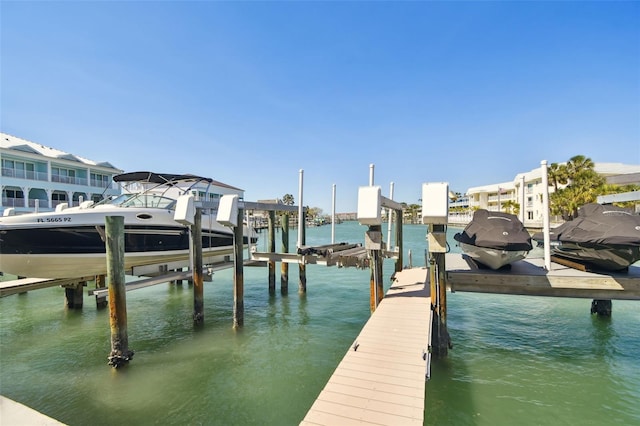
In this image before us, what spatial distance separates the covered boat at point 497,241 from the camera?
661 centimetres

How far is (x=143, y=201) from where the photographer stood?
11188 mm

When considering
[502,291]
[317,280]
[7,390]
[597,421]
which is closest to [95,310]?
[7,390]

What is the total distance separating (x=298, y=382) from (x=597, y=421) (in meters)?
5.47

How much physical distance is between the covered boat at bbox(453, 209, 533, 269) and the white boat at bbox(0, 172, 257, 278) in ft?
29.8

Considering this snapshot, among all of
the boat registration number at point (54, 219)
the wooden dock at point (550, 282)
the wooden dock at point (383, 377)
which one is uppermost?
the boat registration number at point (54, 219)

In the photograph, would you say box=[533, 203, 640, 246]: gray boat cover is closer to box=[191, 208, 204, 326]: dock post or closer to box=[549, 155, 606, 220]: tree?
box=[191, 208, 204, 326]: dock post

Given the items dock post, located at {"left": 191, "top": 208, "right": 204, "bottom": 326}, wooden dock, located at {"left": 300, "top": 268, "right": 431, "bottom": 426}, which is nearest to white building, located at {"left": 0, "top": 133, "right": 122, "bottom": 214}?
dock post, located at {"left": 191, "top": 208, "right": 204, "bottom": 326}

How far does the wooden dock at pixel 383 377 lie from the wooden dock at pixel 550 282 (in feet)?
4.05

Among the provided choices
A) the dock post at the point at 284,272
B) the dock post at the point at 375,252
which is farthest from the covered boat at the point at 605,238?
the dock post at the point at 284,272

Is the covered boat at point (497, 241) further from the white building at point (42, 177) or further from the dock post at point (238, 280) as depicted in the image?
the white building at point (42, 177)

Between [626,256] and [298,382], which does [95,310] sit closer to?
[298,382]

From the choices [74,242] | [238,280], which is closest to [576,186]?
[238,280]

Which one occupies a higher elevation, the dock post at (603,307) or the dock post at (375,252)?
the dock post at (375,252)

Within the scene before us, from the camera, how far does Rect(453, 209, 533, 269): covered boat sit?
21.7 ft
